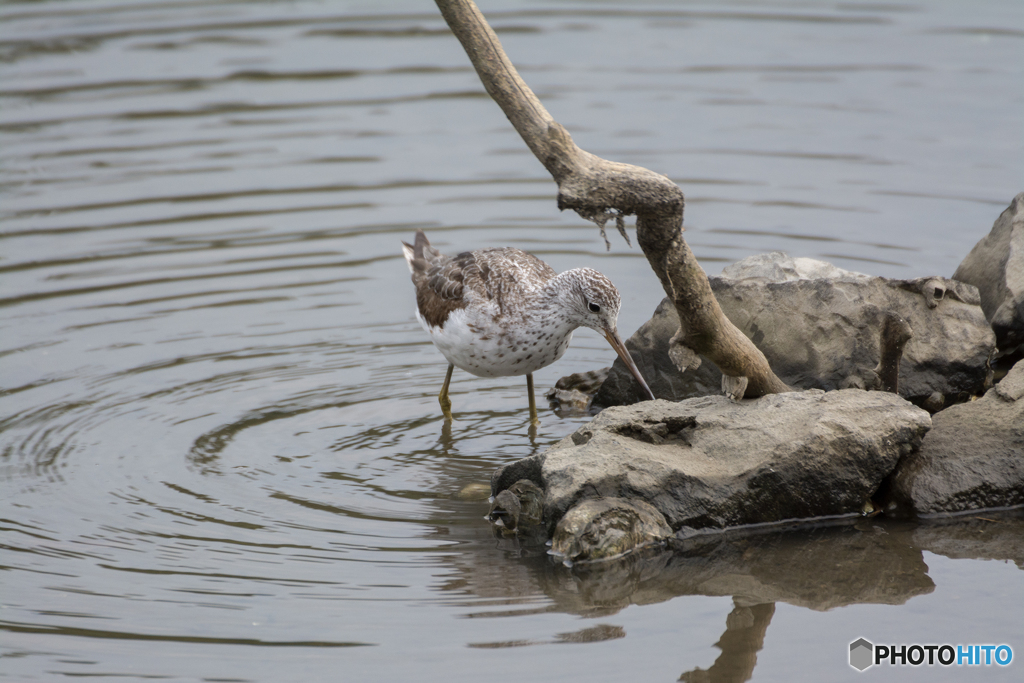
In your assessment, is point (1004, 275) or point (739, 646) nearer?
point (739, 646)

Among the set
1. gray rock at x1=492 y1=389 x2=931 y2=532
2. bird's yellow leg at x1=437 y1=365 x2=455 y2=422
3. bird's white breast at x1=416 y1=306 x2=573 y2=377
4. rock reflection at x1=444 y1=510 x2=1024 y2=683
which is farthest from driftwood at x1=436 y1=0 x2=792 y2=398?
bird's yellow leg at x1=437 y1=365 x2=455 y2=422

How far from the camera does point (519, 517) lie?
6.09 metres

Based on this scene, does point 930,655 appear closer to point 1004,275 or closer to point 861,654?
point 861,654

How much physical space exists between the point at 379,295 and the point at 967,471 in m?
5.68

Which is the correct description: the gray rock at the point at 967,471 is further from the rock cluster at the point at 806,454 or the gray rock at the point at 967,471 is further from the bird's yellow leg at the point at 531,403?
the bird's yellow leg at the point at 531,403

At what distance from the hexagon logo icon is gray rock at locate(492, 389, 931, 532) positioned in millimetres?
1130

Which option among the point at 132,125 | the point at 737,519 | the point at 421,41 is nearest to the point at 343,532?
the point at 737,519

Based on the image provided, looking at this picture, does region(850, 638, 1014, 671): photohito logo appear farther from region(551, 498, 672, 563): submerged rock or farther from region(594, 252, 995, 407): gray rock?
region(594, 252, 995, 407): gray rock

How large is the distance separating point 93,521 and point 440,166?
768cm

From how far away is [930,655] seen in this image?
482cm

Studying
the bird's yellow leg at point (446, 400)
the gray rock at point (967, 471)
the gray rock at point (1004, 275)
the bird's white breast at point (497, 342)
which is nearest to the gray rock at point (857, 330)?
the gray rock at point (1004, 275)

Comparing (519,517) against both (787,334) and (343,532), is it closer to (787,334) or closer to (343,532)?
(343,532)

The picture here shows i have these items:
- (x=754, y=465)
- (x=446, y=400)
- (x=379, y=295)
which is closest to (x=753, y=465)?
(x=754, y=465)

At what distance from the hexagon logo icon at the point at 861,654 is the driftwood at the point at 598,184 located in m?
1.79
